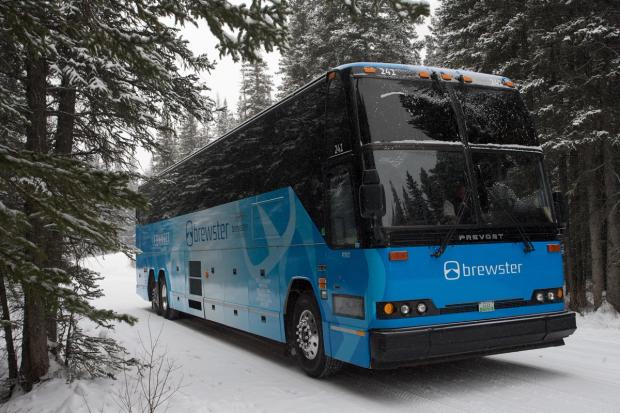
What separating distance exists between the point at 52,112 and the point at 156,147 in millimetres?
2056

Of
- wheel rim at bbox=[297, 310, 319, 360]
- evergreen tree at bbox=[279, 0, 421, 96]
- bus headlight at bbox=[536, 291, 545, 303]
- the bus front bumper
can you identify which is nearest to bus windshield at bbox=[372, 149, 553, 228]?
bus headlight at bbox=[536, 291, 545, 303]

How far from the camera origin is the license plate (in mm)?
6523

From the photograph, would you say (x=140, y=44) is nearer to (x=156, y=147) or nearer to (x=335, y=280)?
(x=335, y=280)

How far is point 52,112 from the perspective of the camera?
25.4ft

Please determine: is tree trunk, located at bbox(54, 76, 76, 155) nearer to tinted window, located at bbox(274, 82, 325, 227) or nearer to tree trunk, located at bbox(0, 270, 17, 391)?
tree trunk, located at bbox(0, 270, 17, 391)

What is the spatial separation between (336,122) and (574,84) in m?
8.39

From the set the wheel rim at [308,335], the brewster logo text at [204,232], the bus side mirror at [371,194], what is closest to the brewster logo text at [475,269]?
the bus side mirror at [371,194]

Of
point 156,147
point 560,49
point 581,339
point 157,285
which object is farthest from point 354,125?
point 157,285

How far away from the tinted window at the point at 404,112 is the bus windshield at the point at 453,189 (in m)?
0.23

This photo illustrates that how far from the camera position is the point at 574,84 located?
12.8 meters

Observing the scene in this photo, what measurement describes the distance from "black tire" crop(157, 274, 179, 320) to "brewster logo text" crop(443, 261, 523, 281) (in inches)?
421

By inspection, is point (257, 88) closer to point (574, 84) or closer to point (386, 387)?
point (574, 84)

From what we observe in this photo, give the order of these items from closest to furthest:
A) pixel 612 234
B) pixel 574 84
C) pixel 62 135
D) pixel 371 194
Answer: pixel 371 194
pixel 62 135
pixel 574 84
pixel 612 234

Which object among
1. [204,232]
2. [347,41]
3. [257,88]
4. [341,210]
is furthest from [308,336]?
[257,88]
